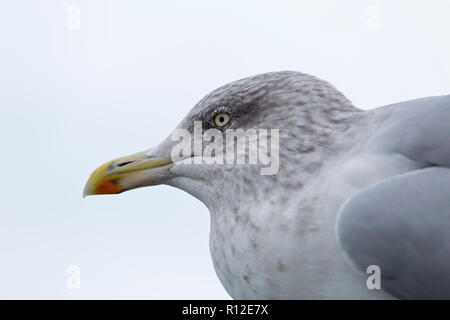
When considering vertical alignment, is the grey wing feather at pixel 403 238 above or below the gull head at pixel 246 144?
below

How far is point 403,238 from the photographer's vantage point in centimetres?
140

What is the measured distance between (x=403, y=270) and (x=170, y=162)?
925 millimetres

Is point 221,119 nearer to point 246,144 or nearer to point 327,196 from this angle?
point 246,144

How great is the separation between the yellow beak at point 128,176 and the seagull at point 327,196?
125 millimetres

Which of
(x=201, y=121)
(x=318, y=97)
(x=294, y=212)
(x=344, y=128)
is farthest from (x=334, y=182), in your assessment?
A: (x=201, y=121)

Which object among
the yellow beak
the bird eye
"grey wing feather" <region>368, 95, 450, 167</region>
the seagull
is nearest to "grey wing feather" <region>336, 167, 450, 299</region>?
the seagull

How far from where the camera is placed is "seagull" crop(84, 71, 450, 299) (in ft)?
4.62

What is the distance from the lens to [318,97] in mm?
1791

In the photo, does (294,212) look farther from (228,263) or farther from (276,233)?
(228,263)

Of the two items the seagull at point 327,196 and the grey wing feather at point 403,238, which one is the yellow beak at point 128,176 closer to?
the seagull at point 327,196

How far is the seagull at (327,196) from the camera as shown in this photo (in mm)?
1408

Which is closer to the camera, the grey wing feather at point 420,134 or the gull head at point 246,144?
the grey wing feather at point 420,134

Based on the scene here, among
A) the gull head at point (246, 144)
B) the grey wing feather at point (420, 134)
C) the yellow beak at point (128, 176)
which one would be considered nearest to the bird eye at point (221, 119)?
the gull head at point (246, 144)

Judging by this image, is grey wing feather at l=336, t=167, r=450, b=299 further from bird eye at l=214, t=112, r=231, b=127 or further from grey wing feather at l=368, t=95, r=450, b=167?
bird eye at l=214, t=112, r=231, b=127
